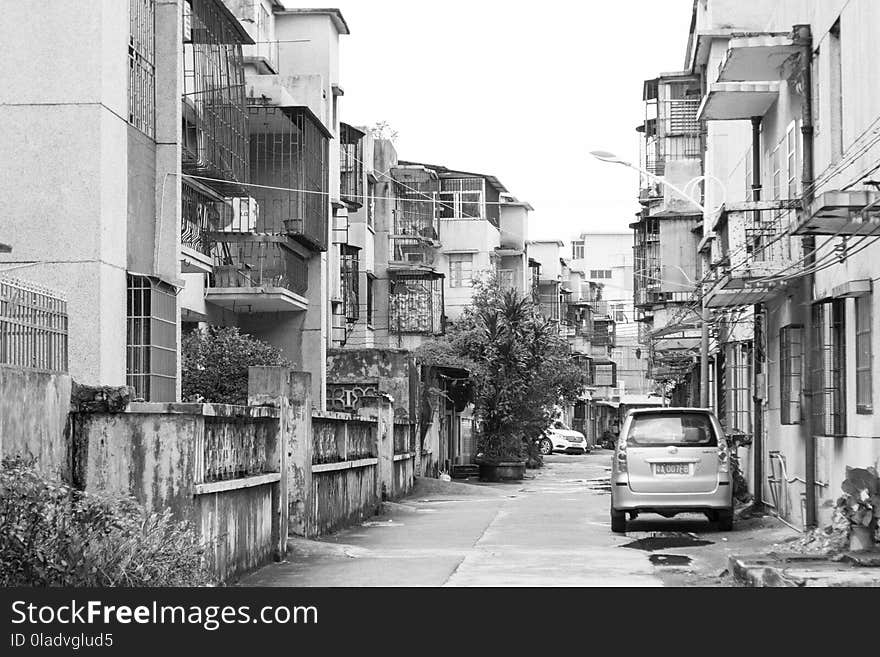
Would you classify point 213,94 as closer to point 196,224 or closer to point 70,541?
point 196,224

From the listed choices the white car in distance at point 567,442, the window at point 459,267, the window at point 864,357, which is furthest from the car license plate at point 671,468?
the white car in distance at point 567,442

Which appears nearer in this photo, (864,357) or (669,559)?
(864,357)

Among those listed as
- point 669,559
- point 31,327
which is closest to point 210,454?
point 31,327

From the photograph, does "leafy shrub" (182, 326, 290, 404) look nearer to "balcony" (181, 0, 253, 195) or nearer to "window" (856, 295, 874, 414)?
"balcony" (181, 0, 253, 195)

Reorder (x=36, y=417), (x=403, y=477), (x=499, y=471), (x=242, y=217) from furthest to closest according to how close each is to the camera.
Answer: (x=499, y=471) < (x=242, y=217) < (x=403, y=477) < (x=36, y=417)

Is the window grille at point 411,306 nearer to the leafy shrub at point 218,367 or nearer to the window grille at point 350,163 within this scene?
the window grille at point 350,163

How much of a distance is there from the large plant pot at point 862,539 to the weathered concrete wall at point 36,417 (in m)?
7.30

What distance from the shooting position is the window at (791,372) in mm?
19188

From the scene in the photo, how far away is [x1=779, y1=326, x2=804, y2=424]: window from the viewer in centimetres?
1919

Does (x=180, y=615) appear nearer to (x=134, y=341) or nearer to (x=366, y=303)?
(x=134, y=341)

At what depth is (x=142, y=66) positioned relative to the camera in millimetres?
20625

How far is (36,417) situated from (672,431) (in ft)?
37.0

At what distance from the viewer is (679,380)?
2110 inches

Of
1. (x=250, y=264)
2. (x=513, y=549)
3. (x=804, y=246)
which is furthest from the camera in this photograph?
(x=250, y=264)
